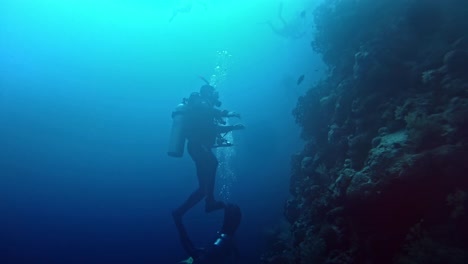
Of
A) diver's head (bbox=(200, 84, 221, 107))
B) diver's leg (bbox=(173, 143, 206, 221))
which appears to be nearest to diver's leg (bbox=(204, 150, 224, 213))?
diver's leg (bbox=(173, 143, 206, 221))

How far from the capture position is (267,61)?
34219 millimetres

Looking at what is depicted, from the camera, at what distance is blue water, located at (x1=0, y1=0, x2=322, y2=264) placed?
78.0 ft

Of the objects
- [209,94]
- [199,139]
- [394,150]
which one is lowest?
[394,150]

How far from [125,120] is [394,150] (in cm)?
3365

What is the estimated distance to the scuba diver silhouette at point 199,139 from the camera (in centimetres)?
827

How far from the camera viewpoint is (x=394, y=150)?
546cm

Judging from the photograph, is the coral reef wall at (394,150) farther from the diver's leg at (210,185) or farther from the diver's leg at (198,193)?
the diver's leg at (198,193)

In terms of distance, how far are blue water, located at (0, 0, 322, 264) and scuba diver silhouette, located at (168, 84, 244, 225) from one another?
32.6ft

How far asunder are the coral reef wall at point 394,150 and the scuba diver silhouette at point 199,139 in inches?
100

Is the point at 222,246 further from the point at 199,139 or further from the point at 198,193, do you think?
the point at 199,139

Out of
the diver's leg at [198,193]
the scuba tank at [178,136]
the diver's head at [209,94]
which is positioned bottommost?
the diver's leg at [198,193]

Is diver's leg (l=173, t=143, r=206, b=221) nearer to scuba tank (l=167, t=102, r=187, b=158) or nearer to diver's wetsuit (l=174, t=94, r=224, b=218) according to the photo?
diver's wetsuit (l=174, t=94, r=224, b=218)

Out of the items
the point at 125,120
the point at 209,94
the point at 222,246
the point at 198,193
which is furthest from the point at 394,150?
the point at 125,120

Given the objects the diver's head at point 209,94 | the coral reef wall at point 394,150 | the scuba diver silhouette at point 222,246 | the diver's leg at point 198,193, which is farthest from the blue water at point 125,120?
the diver's head at point 209,94
